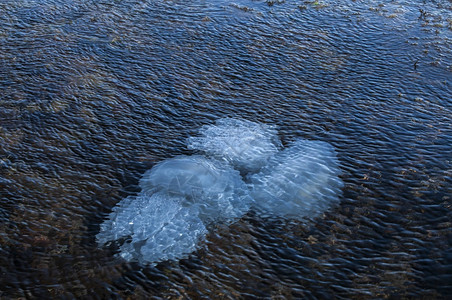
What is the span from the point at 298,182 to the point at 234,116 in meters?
3.84

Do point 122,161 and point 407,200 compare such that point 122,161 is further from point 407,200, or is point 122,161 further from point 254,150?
point 407,200

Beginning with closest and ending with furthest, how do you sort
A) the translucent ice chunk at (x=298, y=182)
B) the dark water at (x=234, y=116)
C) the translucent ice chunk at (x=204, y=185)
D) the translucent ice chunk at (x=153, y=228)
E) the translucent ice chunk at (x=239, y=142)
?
1. the dark water at (x=234, y=116)
2. the translucent ice chunk at (x=153, y=228)
3. the translucent ice chunk at (x=204, y=185)
4. the translucent ice chunk at (x=298, y=182)
5. the translucent ice chunk at (x=239, y=142)

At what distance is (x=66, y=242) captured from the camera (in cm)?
1076

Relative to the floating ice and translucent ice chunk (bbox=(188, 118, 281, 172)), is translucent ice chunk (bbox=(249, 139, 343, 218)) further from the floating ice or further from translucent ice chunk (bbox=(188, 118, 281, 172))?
the floating ice

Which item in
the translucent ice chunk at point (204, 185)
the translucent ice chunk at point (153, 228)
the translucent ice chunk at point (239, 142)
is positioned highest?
the translucent ice chunk at point (239, 142)

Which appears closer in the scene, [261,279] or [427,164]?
[261,279]

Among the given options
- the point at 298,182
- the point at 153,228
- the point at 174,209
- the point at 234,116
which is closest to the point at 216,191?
the point at 174,209

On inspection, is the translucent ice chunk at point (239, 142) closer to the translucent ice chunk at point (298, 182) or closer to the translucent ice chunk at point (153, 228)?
the translucent ice chunk at point (298, 182)

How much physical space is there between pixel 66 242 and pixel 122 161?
3.21 metres

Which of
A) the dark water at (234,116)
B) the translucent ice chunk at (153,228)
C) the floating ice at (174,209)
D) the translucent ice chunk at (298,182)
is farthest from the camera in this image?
the translucent ice chunk at (298,182)

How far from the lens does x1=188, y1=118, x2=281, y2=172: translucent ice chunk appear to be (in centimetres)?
1320

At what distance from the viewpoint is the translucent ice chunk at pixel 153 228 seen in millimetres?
10602

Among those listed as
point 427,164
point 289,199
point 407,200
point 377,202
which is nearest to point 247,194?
point 289,199

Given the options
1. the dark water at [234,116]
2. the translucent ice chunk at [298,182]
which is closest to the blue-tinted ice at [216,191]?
the translucent ice chunk at [298,182]
